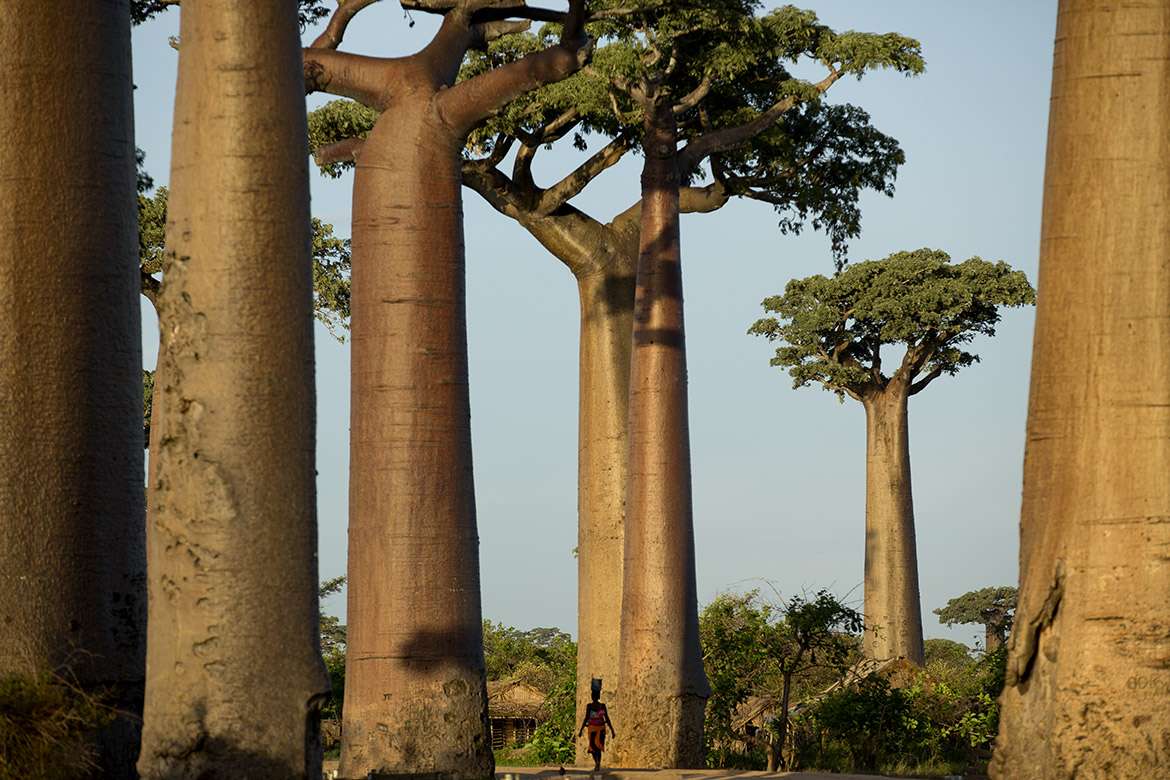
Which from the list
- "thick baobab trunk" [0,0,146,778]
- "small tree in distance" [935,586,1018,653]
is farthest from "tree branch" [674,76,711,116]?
"small tree in distance" [935,586,1018,653]

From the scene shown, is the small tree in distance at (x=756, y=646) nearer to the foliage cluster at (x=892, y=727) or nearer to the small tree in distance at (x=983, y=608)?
the foliage cluster at (x=892, y=727)

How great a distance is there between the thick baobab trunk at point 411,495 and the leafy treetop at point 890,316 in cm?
2118

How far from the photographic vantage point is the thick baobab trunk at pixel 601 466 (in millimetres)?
20844

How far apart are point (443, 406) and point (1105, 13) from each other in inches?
204

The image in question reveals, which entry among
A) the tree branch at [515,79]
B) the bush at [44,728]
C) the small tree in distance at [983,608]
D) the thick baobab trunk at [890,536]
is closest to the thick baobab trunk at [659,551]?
the tree branch at [515,79]

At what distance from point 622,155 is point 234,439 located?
48.8ft

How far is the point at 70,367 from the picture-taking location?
9914 millimetres

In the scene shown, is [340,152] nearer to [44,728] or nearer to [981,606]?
[44,728]

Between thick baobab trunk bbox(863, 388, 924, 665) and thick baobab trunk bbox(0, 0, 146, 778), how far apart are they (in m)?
22.7

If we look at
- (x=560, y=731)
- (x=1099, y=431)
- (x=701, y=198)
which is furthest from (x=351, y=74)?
(x=560, y=731)

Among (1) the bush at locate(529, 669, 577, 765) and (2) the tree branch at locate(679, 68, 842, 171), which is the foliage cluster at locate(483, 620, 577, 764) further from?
(2) the tree branch at locate(679, 68, 842, 171)

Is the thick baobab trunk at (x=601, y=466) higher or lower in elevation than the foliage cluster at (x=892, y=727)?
higher

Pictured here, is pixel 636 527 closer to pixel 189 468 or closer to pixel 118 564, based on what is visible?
pixel 118 564

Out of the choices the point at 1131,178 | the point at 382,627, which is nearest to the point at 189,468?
the point at 382,627
